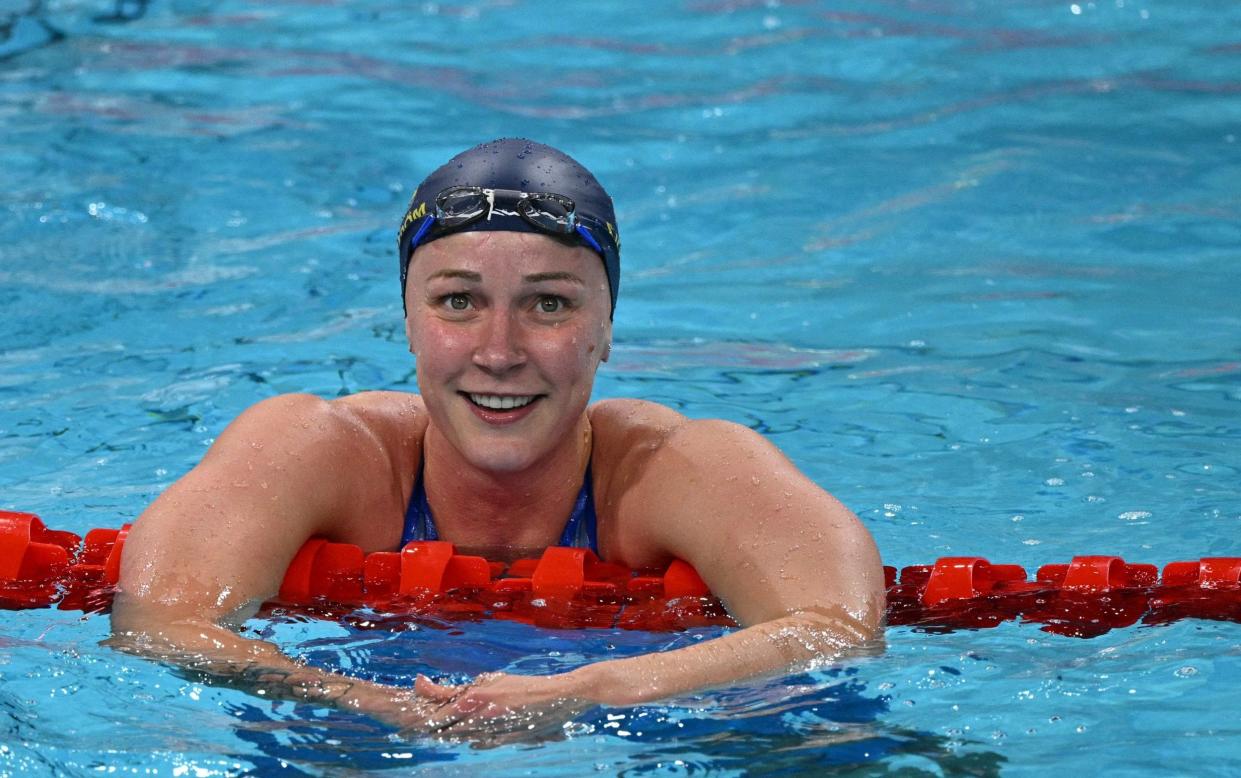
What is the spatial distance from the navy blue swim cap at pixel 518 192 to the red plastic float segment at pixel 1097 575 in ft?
4.39

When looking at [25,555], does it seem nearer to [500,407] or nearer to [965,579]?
[500,407]

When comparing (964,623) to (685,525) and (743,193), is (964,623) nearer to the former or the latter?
(685,525)

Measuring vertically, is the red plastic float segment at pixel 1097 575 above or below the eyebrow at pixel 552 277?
below

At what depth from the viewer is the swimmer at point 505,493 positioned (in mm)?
3455

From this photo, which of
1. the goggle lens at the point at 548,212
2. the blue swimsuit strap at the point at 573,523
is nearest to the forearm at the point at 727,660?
the blue swimsuit strap at the point at 573,523

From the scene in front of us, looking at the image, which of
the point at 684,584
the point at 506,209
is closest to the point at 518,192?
the point at 506,209

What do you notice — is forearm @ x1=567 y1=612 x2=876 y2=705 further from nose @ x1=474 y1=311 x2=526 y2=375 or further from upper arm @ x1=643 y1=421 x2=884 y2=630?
nose @ x1=474 y1=311 x2=526 y2=375

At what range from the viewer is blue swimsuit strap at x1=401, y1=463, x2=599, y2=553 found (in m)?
4.35

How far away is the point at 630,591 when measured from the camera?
4.03m

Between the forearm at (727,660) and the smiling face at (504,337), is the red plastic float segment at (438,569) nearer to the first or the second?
the smiling face at (504,337)

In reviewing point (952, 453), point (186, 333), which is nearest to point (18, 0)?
point (186, 333)

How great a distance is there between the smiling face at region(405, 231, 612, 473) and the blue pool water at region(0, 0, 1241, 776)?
50 centimetres

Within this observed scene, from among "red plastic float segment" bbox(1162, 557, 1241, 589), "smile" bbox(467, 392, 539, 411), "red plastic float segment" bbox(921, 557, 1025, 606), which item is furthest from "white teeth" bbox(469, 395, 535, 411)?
"red plastic float segment" bbox(1162, 557, 1241, 589)

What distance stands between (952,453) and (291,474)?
283 centimetres
